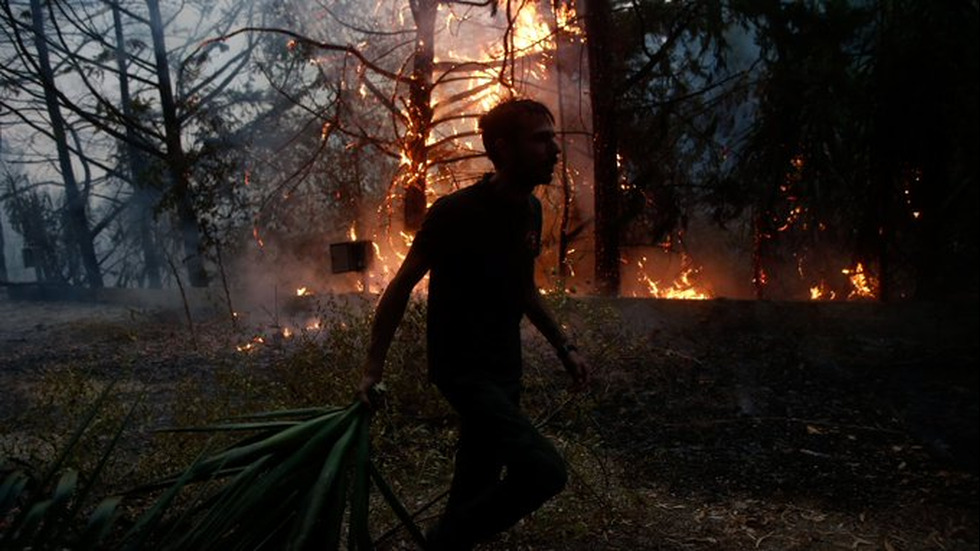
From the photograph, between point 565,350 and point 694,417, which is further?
point 694,417

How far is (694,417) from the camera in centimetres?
636

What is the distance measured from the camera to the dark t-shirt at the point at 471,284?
3.07 meters

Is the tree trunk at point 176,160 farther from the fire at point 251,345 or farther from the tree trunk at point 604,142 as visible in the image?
the tree trunk at point 604,142

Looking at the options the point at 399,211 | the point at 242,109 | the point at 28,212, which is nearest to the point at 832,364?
the point at 399,211

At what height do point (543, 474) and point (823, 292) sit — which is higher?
point (543, 474)

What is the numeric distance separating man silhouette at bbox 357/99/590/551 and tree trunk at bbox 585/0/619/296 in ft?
24.6

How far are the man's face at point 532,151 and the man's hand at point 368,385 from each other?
3.27ft

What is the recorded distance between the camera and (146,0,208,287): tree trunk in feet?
46.4

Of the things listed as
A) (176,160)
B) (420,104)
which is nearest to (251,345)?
(420,104)

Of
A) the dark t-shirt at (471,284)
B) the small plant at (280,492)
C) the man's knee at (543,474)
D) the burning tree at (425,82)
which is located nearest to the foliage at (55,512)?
the small plant at (280,492)

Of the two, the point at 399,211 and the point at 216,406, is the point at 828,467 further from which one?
the point at 399,211

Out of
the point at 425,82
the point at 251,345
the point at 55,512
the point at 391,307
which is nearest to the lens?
the point at 55,512

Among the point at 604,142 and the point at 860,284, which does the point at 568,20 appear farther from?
the point at 860,284

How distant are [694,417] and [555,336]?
3244 millimetres
